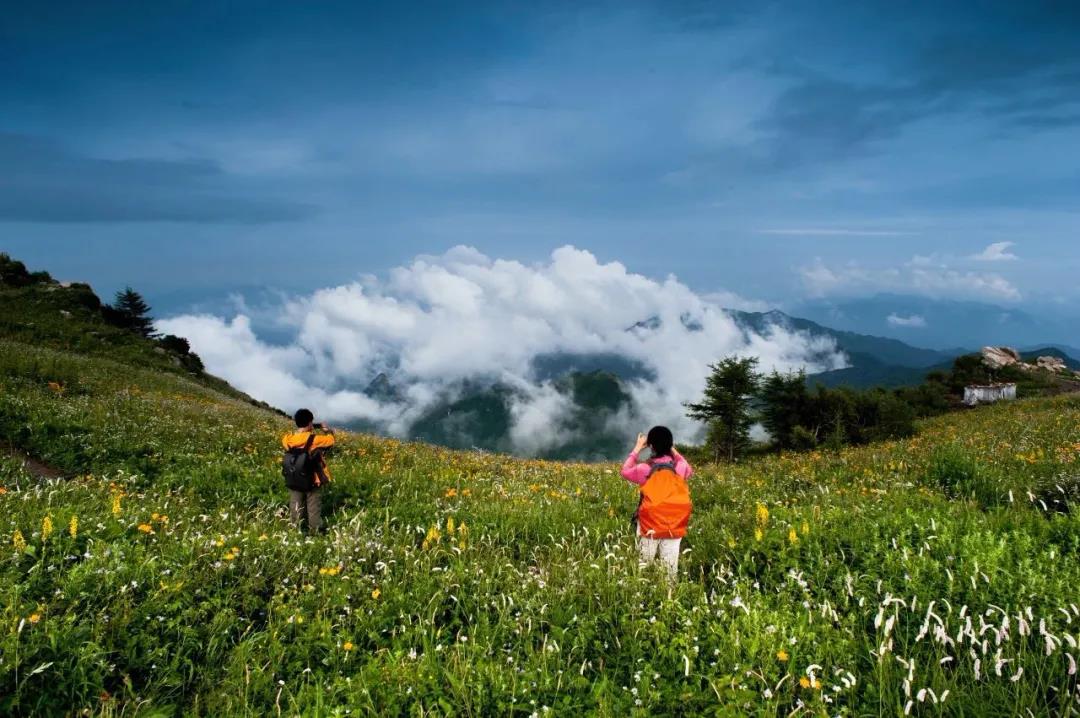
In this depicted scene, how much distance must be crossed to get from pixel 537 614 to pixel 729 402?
49350 millimetres

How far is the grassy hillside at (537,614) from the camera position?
158 inches

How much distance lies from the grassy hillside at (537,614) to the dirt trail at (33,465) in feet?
17.2

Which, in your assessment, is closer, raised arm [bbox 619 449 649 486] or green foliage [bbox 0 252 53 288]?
raised arm [bbox 619 449 649 486]

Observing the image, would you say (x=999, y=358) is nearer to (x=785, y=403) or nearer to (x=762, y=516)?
(x=785, y=403)

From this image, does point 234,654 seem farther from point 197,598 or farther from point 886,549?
point 886,549

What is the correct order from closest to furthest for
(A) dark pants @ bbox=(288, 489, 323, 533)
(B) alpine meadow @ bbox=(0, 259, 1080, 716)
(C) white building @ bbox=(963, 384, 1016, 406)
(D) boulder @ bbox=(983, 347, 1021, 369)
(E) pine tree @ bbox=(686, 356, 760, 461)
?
(B) alpine meadow @ bbox=(0, 259, 1080, 716)
(A) dark pants @ bbox=(288, 489, 323, 533)
(E) pine tree @ bbox=(686, 356, 760, 461)
(C) white building @ bbox=(963, 384, 1016, 406)
(D) boulder @ bbox=(983, 347, 1021, 369)

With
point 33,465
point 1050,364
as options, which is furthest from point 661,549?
point 1050,364

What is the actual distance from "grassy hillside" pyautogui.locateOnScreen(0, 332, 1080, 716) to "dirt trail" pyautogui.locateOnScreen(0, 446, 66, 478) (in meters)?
5.25

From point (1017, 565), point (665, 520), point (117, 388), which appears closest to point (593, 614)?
point (665, 520)

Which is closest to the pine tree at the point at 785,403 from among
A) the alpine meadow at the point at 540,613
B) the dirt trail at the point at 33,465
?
the alpine meadow at the point at 540,613

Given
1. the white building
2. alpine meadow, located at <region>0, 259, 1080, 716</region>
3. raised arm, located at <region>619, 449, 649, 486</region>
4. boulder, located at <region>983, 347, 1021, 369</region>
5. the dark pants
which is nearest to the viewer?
alpine meadow, located at <region>0, 259, 1080, 716</region>

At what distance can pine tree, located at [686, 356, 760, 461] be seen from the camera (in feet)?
169

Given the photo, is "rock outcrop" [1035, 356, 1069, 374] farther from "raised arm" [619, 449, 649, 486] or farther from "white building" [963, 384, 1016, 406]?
"raised arm" [619, 449, 649, 486]

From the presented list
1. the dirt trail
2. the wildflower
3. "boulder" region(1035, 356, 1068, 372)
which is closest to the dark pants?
the wildflower
